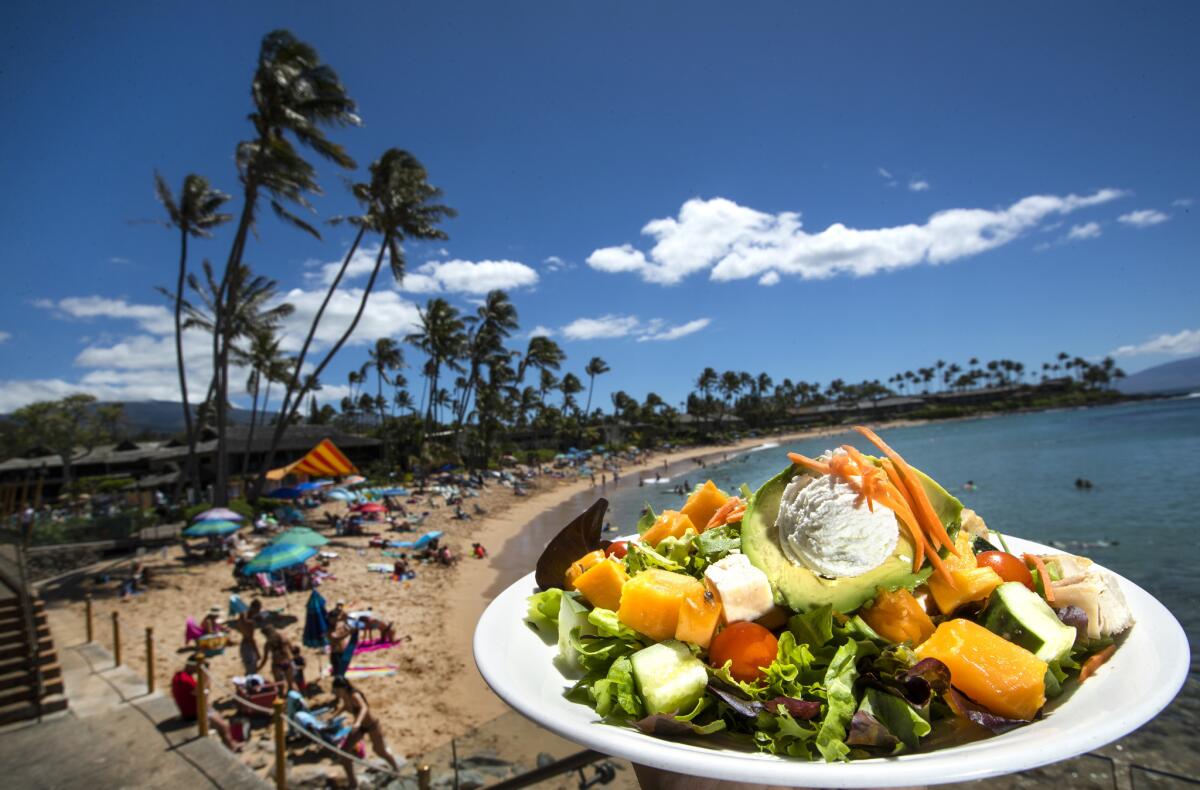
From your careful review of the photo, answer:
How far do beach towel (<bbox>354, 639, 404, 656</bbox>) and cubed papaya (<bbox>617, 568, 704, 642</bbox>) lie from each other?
13.4m

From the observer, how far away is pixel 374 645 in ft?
42.6

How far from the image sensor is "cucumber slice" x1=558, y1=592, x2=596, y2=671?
1.40 meters

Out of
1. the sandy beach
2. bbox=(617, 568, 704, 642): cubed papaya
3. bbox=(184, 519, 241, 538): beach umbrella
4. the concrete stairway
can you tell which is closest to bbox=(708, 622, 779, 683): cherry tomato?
bbox=(617, 568, 704, 642): cubed papaya

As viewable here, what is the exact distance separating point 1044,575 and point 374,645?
14144 mm

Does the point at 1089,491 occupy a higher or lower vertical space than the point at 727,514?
lower

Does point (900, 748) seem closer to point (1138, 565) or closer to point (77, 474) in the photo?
point (1138, 565)

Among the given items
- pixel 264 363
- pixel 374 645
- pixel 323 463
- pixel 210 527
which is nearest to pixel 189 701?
pixel 374 645

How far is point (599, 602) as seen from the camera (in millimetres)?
1489

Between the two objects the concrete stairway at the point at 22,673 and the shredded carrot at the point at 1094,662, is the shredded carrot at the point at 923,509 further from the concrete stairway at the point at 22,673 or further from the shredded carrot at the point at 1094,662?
the concrete stairway at the point at 22,673

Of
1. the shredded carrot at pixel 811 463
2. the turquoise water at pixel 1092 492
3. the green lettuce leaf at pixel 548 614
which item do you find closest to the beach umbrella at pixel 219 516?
the turquoise water at pixel 1092 492

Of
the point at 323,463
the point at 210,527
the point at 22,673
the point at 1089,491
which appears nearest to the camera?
the point at 22,673

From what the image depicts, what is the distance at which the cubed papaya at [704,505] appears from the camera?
5.95 feet

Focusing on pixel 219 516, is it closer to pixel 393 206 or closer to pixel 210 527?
pixel 210 527

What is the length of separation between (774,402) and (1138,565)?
96.5 metres
